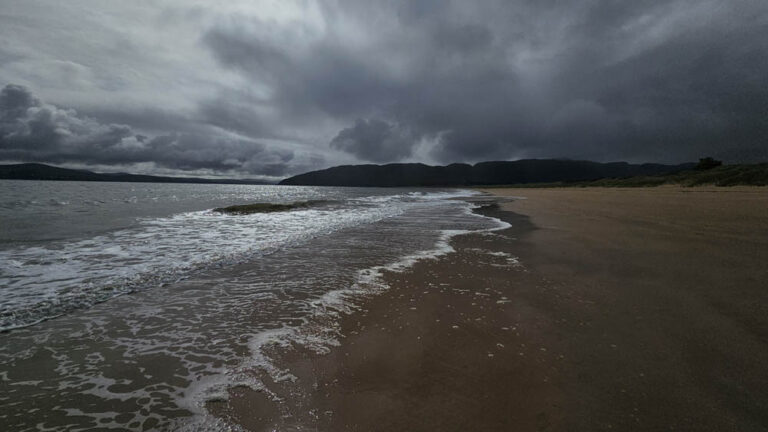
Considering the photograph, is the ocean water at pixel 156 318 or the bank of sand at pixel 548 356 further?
the ocean water at pixel 156 318

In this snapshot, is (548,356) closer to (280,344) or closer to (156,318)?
(280,344)

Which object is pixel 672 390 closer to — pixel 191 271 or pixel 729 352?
pixel 729 352

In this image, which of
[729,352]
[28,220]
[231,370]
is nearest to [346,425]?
[231,370]

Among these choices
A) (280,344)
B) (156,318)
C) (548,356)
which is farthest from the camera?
(156,318)

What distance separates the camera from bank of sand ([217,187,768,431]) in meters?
2.62

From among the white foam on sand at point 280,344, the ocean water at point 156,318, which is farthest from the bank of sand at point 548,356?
the ocean water at point 156,318

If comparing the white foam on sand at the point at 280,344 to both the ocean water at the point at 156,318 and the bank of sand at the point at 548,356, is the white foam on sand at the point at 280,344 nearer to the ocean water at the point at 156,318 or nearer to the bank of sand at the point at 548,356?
the ocean water at the point at 156,318

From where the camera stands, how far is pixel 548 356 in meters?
3.54

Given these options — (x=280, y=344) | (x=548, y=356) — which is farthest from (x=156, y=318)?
(x=548, y=356)

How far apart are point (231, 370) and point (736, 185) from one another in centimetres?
4786

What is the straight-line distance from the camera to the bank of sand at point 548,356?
262 centimetres

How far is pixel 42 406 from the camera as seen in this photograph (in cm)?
288

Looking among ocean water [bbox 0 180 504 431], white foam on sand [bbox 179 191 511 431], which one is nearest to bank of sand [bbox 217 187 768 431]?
white foam on sand [bbox 179 191 511 431]

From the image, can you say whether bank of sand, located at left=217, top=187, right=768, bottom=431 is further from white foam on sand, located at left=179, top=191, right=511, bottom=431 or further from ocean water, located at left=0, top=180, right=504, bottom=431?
ocean water, located at left=0, top=180, right=504, bottom=431
